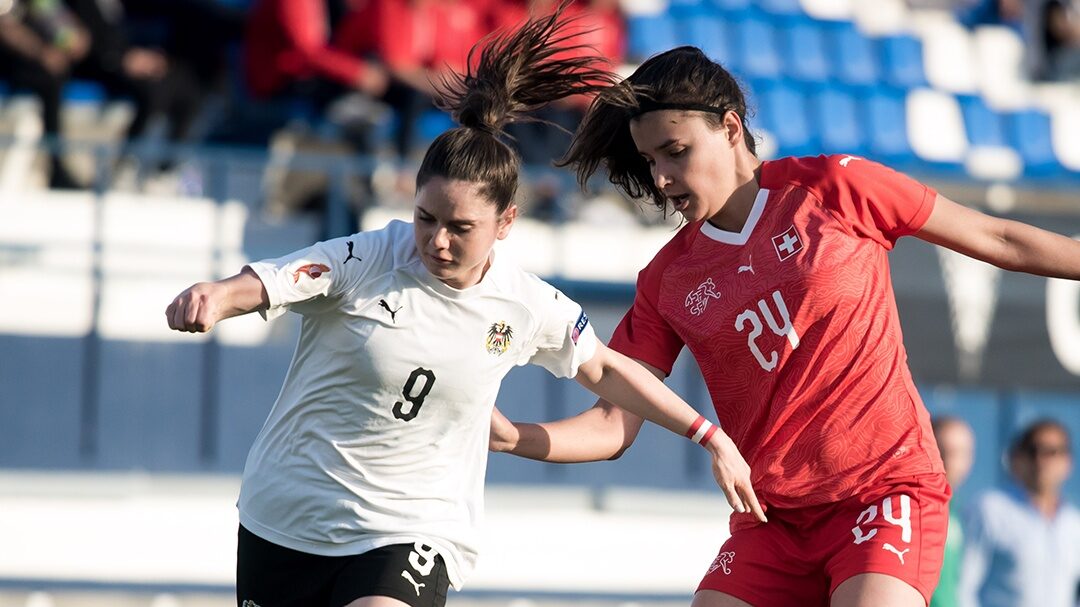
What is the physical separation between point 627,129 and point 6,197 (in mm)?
5172

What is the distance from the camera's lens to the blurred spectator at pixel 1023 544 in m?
8.31

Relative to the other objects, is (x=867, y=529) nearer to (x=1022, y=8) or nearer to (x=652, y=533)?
(x=652, y=533)

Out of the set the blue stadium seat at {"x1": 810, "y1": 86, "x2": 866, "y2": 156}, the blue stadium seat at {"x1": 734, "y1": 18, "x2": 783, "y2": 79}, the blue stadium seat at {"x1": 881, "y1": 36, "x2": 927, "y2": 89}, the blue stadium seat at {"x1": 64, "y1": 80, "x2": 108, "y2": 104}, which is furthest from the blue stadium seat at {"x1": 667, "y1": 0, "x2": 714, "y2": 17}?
the blue stadium seat at {"x1": 64, "y1": 80, "x2": 108, "y2": 104}

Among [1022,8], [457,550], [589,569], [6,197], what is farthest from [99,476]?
[1022,8]

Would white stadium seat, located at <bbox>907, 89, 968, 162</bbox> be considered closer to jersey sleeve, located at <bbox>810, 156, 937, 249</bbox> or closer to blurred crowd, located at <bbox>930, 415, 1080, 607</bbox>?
blurred crowd, located at <bbox>930, 415, 1080, 607</bbox>

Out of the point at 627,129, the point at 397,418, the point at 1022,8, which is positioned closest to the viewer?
the point at 397,418

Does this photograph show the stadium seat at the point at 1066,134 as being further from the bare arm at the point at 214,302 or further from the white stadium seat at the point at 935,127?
the bare arm at the point at 214,302

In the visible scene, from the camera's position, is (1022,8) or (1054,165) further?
(1022,8)

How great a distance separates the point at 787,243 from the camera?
4219mm

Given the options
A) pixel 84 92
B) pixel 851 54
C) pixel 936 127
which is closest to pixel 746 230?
pixel 84 92

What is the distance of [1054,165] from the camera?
41.5 feet

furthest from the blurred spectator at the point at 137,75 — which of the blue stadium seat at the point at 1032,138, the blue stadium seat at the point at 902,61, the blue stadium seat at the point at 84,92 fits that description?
the blue stadium seat at the point at 1032,138

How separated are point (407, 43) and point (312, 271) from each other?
652cm

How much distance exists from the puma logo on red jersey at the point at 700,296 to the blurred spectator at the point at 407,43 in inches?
224
